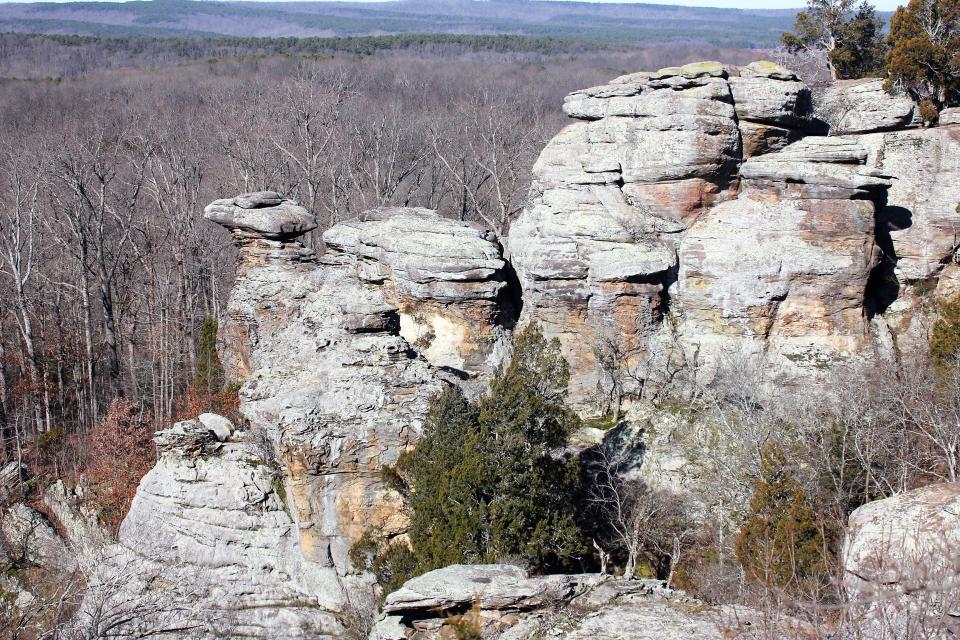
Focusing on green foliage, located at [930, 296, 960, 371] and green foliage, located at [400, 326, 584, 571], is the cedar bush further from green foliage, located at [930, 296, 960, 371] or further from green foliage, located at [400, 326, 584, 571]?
green foliage, located at [930, 296, 960, 371]

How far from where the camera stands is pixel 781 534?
1534 centimetres

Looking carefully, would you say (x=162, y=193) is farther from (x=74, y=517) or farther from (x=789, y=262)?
(x=789, y=262)

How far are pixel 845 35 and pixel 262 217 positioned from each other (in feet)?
90.3

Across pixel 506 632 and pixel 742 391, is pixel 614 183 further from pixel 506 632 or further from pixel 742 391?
pixel 506 632

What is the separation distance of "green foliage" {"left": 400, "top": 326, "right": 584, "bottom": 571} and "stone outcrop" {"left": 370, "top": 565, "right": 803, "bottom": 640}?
2132 millimetres

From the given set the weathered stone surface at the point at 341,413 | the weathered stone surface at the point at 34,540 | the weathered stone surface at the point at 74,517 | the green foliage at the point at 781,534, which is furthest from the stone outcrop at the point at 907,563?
the weathered stone surface at the point at 34,540

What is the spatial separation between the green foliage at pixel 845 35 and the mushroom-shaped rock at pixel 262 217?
24786 millimetres

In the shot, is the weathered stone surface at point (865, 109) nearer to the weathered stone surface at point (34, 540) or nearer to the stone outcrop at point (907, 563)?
the stone outcrop at point (907, 563)

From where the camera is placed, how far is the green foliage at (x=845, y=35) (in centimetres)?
3722

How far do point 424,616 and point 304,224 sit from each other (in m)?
19.9

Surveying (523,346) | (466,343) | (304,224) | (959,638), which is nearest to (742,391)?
(523,346)

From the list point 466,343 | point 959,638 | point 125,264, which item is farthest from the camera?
point 125,264

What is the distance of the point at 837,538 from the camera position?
16.8 m

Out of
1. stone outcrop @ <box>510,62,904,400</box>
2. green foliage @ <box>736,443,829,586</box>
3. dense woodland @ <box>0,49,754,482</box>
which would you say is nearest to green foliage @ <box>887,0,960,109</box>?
stone outcrop @ <box>510,62,904,400</box>
